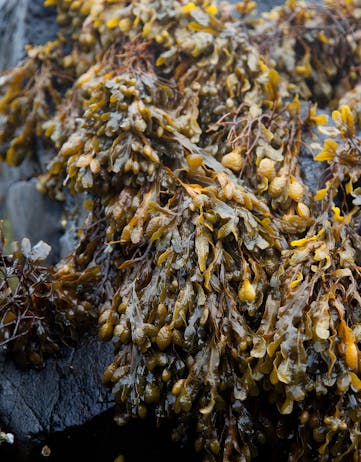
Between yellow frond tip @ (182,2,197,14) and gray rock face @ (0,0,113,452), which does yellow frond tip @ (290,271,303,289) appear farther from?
yellow frond tip @ (182,2,197,14)

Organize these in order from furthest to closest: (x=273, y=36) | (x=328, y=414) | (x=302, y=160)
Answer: (x=273, y=36) < (x=302, y=160) < (x=328, y=414)

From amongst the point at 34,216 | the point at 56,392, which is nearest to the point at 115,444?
the point at 56,392

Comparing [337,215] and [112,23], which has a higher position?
[112,23]

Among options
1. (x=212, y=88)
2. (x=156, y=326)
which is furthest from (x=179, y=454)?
(x=212, y=88)

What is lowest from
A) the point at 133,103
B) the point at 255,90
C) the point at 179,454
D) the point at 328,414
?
the point at 179,454

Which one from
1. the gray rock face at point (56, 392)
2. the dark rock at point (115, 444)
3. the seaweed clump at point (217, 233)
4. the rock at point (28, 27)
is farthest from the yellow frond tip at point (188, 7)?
the dark rock at point (115, 444)

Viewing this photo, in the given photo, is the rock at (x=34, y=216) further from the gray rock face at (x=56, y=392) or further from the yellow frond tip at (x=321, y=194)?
the yellow frond tip at (x=321, y=194)

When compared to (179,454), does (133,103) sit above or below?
above

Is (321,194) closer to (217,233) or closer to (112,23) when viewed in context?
(217,233)

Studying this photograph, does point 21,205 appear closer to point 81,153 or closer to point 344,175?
point 81,153
